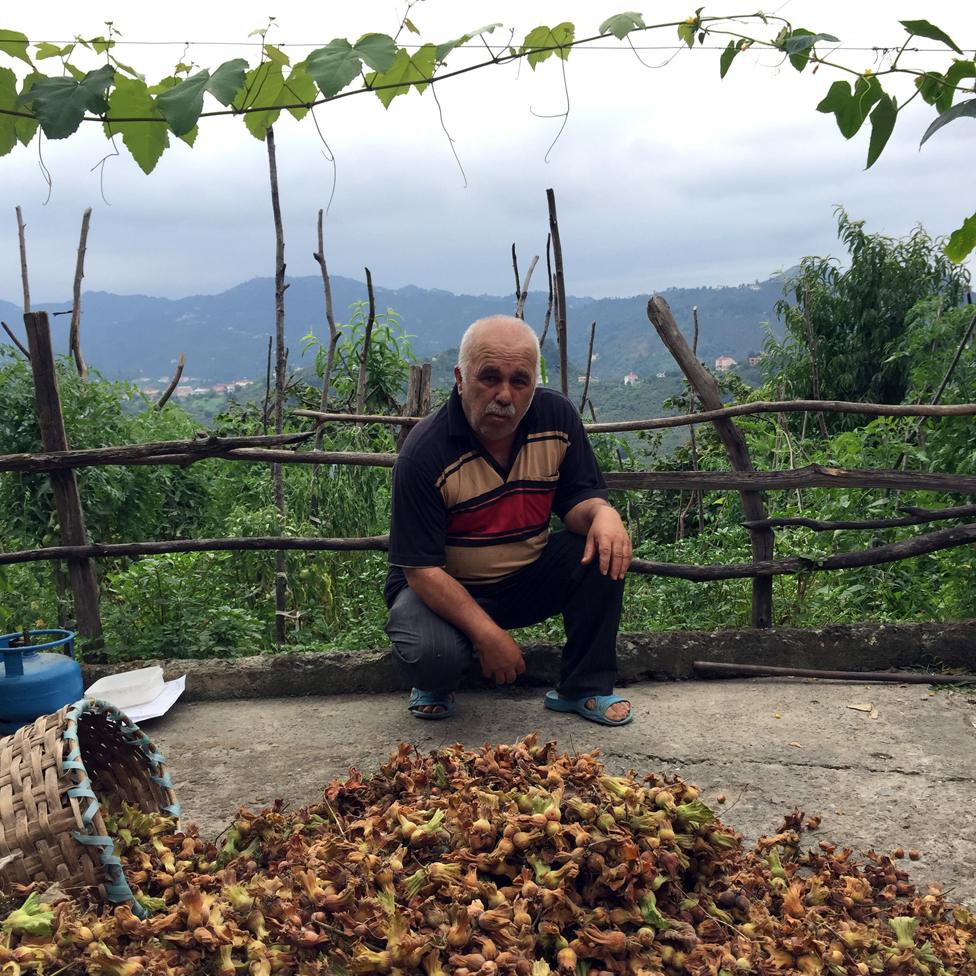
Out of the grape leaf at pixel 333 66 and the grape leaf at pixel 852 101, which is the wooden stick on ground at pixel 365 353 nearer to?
the grape leaf at pixel 333 66

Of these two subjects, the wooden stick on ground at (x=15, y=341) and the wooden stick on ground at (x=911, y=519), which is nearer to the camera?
the wooden stick on ground at (x=911, y=519)

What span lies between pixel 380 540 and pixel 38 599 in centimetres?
186

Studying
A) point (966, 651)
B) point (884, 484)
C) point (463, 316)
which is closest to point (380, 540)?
point (884, 484)

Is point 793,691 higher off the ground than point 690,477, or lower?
lower

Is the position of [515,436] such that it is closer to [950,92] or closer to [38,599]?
[950,92]

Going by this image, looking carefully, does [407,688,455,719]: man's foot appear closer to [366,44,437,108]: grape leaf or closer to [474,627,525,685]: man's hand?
[474,627,525,685]: man's hand

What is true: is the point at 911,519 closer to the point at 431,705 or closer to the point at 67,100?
the point at 431,705

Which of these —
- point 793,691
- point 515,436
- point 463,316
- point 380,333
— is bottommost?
point 793,691

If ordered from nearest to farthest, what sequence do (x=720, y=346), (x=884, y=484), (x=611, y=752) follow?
(x=611, y=752)
(x=884, y=484)
(x=720, y=346)

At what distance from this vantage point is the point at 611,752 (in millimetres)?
2957

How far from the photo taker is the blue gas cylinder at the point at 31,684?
3055mm

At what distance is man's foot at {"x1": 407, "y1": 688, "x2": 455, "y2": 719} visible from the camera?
325cm

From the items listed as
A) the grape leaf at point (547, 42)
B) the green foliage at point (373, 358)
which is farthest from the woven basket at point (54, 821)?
the green foliage at point (373, 358)

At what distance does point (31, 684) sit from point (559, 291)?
2.81 m
